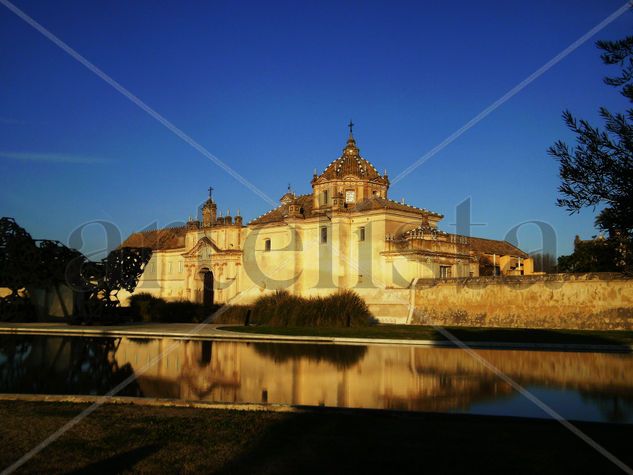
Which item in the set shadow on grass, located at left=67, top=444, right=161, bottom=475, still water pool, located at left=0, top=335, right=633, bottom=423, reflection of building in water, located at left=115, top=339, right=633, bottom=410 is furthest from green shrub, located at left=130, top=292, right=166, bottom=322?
shadow on grass, located at left=67, top=444, right=161, bottom=475

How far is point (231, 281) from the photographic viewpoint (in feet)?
161

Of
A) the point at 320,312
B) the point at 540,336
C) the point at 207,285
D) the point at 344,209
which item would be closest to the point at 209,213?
the point at 207,285

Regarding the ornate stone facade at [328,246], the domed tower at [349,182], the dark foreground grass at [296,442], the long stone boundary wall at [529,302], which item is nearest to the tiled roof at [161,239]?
the ornate stone facade at [328,246]

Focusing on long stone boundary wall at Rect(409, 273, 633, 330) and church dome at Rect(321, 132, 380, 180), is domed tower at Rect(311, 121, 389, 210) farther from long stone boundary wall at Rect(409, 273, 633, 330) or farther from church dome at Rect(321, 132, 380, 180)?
long stone boundary wall at Rect(409, 273, 633, 330)

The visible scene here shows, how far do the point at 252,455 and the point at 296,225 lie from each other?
37.5 meters

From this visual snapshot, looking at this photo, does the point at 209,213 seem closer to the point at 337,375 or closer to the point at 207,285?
the point at 207,285

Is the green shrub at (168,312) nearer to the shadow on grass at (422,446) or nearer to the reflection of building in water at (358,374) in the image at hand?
the reflection of building in water at (358,374)

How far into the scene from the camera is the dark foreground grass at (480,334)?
2397 centimetres

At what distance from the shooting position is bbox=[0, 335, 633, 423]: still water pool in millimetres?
11242

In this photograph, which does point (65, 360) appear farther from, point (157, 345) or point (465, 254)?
point (465, 254)

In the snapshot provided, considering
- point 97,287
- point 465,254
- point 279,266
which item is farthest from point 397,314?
point 97,287

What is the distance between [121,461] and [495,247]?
54438mm

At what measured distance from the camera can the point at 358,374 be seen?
14891mm

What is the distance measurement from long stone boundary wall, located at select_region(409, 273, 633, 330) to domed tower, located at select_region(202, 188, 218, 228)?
2249 cm
